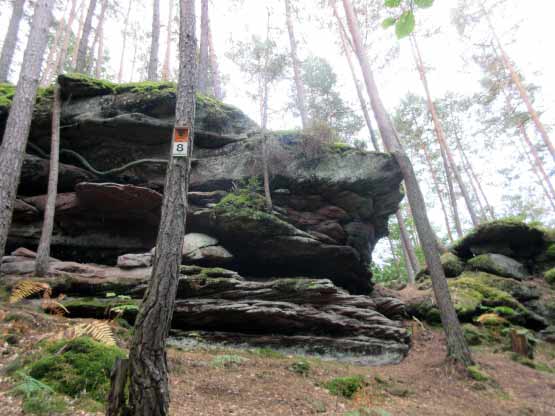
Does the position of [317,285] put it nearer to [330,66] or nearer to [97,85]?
[97,85]

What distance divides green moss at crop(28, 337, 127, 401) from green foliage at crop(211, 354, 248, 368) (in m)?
1.81

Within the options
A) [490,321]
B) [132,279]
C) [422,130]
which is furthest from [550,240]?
[132,279]

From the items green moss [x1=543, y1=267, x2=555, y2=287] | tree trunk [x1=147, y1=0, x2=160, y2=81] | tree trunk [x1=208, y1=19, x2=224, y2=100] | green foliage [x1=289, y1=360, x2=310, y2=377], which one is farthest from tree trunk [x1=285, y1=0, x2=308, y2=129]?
green moss [x1=543, y1=267, x2=555, y2=287]

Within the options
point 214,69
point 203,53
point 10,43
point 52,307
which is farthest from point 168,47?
point 52,307

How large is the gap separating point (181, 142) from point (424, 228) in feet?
22.6

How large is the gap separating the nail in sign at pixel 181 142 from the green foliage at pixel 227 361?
12.8ft

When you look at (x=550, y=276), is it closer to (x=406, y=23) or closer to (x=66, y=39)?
(x=406, y=23)

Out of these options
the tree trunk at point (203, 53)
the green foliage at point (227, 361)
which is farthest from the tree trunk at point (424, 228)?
the tree trunk at point (203, 53)

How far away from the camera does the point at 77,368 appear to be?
4195 mm

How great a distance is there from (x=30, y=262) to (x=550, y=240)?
17440 mm

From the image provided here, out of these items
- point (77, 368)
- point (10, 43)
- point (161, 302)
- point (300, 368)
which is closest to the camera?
point (161, 302)

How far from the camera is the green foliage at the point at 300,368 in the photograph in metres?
6.23

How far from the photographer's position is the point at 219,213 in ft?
31.2

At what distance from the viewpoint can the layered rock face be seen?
31.1 feet
